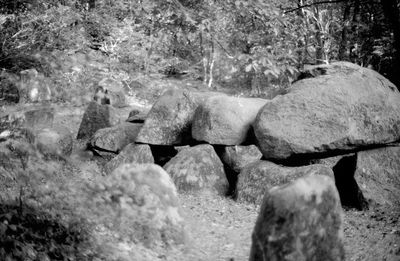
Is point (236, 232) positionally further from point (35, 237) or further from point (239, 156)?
point (35, 237)

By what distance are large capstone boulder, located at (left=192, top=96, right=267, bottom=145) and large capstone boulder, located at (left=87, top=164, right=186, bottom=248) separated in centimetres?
293

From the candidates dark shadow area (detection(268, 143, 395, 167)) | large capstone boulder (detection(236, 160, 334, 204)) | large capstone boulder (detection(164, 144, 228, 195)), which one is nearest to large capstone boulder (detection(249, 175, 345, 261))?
large capstone boulder (detection(236, 160, 334, 204))

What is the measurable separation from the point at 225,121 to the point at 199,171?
131 cm

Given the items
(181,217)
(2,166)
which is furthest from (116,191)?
(2,166)

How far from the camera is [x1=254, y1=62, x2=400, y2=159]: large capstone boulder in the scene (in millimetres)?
6898

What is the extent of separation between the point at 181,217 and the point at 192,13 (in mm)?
3409

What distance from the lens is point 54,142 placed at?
920 cm

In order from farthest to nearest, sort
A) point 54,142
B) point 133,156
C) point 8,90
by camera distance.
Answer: point 8,90, point 54,142, point 133,156

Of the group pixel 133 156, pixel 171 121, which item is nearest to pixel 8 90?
pixel 133 156

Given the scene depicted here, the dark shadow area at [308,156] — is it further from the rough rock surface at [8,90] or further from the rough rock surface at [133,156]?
the rough rock surface at [8,90]

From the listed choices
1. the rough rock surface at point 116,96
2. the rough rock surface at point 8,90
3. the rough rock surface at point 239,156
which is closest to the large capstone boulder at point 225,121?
the rough rock surface at point 239,156

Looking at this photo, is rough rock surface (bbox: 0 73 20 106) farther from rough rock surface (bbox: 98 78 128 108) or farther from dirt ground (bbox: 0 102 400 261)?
dirt ground (bbox: 0 102 400 261)

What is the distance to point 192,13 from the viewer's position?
232 inches

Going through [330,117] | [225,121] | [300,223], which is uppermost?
[330,117]
